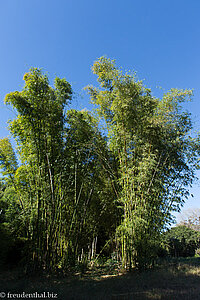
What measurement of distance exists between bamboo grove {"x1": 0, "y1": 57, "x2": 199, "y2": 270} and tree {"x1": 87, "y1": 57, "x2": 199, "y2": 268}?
0.02 meters

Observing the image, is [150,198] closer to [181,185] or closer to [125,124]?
[181,185]

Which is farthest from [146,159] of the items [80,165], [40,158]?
[40,158]

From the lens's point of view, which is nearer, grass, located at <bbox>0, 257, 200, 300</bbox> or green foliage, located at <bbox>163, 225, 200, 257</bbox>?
grass, located at <bbox>0, 257, 200, 300</bbox>

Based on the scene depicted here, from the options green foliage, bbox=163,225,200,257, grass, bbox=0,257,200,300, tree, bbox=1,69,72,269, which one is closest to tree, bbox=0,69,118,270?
tree, bbox=1,69,72,269

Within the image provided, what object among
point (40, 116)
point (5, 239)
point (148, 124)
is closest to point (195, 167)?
point (148, 124)

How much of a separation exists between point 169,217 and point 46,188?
2.62m

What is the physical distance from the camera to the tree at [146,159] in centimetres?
366

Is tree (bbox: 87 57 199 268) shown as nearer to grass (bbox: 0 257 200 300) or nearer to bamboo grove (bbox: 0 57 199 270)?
bamboo grove (bbox: 0 57 199 270)

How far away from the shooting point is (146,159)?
12.4 ft

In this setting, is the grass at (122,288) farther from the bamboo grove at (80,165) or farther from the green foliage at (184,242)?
the green foliage at (184,242)

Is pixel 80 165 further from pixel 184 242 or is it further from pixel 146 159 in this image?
pixel 184 242

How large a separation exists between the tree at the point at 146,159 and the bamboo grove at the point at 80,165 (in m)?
0.02

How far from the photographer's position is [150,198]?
3828 mm

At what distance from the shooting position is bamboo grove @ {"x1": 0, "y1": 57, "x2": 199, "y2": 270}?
3.59 meters
